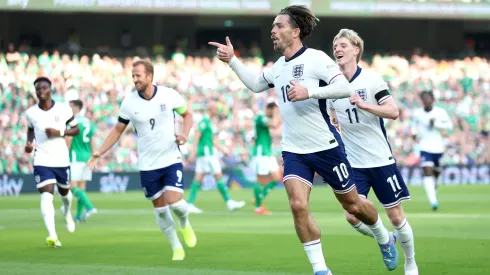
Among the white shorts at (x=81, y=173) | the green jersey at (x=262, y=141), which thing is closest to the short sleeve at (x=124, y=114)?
the white shorts at (x=81, y=173)

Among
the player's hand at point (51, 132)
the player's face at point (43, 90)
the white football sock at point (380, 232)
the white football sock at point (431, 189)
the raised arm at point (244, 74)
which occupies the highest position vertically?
the raised arm at point (244, 74)

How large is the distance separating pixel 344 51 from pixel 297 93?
2016 millimetres

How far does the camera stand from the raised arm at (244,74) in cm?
1008

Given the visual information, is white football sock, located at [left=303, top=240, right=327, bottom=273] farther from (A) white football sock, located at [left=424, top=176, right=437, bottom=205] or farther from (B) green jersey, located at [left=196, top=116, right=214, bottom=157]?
(B) green jersey, located at [left=196, top=116, right=214, bottom=157]

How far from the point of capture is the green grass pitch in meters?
11.9

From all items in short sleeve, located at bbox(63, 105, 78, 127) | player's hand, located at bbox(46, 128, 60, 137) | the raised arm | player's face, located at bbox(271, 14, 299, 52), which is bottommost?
player's hand, located at bbox(46, 128, 60, 137)

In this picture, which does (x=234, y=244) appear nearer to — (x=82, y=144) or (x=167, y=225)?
(x=167, y=225)

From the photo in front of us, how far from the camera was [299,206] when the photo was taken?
9.34 m

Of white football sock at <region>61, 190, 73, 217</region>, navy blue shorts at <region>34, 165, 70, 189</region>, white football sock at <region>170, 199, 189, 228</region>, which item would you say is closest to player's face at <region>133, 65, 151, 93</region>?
white football sock at <region>170, 199, 189, 228</region>

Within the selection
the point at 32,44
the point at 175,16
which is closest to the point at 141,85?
the point at 32,44

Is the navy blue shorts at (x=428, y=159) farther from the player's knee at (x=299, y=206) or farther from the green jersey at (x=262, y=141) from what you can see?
the player's knee at (x=299, y=206)

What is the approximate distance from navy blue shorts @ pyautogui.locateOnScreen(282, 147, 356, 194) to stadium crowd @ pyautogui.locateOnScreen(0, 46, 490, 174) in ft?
81.4

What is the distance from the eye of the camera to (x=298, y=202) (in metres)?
9.38

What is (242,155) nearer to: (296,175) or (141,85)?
(141,85)
